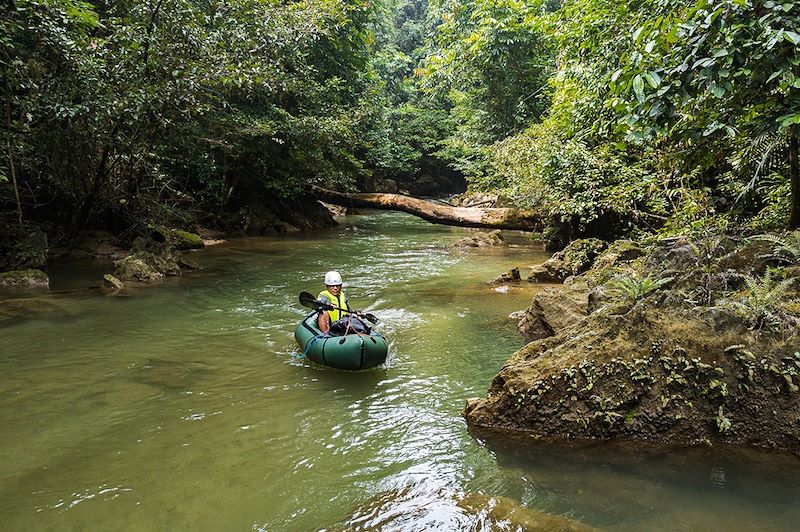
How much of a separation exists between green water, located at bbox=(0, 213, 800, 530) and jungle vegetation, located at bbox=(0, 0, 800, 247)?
277 centimetres

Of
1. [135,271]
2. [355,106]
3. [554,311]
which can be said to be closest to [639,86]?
[554,311]

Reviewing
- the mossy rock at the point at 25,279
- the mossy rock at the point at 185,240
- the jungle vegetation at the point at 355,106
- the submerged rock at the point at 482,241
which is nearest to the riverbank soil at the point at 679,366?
the jungle vegetation at the point at 355,106

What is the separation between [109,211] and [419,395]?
13.9 m

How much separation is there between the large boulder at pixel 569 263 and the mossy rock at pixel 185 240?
11034 mm

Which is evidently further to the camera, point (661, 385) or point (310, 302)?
point (310, 302)

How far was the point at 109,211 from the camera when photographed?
1611 cm

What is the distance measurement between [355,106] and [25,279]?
1500 centimetres

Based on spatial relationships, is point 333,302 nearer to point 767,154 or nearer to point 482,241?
point 767,154

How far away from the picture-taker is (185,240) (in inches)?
671

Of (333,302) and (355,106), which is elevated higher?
(355,106)

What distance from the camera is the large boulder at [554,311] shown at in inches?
283

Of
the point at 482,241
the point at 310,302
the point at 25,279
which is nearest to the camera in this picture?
the point at 310,302

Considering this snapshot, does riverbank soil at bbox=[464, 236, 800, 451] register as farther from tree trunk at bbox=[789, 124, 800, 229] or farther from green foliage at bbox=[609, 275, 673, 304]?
tree trunk at bbox=[789, 124, 800, 229]

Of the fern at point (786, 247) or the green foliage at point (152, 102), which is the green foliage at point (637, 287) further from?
the green foliage at point (152, 102)
